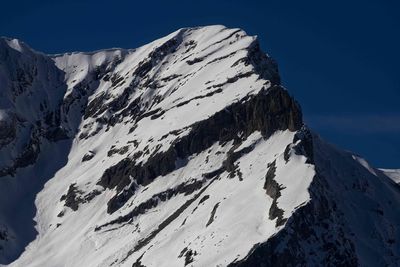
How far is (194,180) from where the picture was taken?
19100cm

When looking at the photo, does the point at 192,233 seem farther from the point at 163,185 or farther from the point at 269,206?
the point at 163,185

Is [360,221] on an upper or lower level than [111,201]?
lower

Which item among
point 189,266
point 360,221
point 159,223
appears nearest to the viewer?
point 189,266

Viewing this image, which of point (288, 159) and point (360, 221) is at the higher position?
point (288, 159)

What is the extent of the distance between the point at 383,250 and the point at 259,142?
25.5m

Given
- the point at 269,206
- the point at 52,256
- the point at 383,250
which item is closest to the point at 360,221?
the point at 383,250

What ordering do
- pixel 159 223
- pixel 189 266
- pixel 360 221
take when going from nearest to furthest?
pixel 189 266 < pixel 159 223 < pixel 360 221

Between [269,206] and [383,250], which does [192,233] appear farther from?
[383,250]

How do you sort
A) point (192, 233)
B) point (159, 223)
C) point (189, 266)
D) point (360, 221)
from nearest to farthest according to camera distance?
point (189, 266) → point (192, 233) → point (159, 223) → point (360, 221)

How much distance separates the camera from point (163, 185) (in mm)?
→ 195750

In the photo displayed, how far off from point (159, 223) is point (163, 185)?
12387 millimetres

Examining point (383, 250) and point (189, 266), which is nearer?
point (189, 266)

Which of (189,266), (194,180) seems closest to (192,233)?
(189,266)

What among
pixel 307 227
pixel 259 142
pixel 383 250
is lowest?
pixel 383 250
